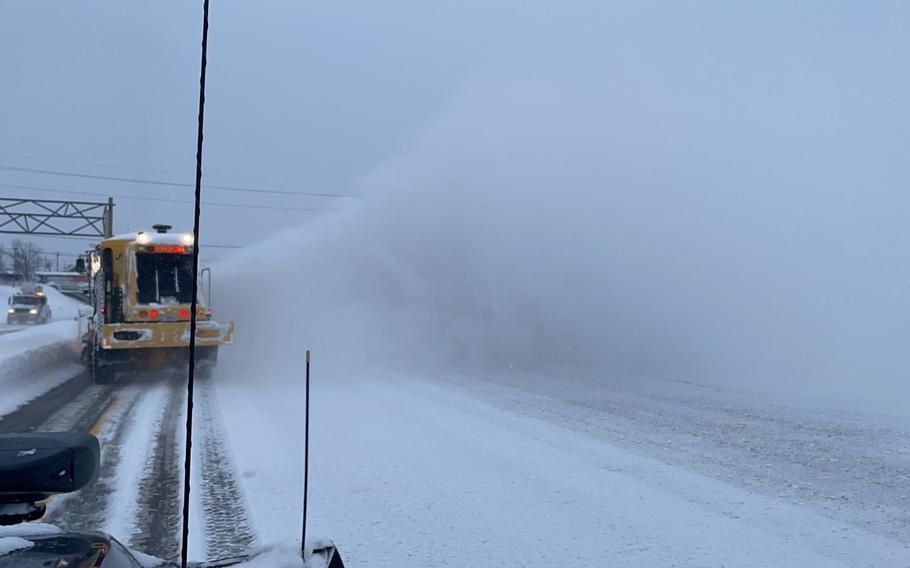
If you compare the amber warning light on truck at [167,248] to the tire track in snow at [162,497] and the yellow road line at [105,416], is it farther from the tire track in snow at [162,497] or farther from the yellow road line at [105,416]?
the tire track in snow at [162,497]

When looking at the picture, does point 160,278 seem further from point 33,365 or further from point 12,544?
point 12,544

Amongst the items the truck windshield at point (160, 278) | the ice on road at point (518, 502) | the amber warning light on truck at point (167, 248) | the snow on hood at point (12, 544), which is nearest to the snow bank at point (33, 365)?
the truck windshield at point (160, 278)

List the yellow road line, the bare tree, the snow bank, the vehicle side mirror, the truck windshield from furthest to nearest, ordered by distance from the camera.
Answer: the bare tree < the truck windshield < the snow bank < the yellow road line < the vehicle side mirror

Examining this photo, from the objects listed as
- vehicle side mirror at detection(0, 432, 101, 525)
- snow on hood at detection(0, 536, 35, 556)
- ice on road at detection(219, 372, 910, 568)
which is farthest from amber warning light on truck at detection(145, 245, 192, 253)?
snow on hood at detection(0, 536, 35, 556)

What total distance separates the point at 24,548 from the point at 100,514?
13.0 feet

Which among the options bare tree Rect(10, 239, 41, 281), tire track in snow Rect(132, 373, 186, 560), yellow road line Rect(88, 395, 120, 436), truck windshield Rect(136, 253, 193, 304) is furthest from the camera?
bare tree Rect(10, 239, 41, 281)

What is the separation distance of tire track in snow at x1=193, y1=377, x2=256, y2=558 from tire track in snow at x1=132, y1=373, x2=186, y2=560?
0.20m

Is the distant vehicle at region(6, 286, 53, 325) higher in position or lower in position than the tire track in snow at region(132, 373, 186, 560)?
higher

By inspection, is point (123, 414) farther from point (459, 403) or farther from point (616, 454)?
point (616, 454)

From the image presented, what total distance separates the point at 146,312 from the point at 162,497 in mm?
8488

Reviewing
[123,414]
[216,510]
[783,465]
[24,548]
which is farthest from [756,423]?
[24,548]

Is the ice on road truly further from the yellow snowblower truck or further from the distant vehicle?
the distant vehicle

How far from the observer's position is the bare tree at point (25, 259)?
95863 millimetres

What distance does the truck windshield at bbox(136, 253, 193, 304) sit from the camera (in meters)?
14.4
